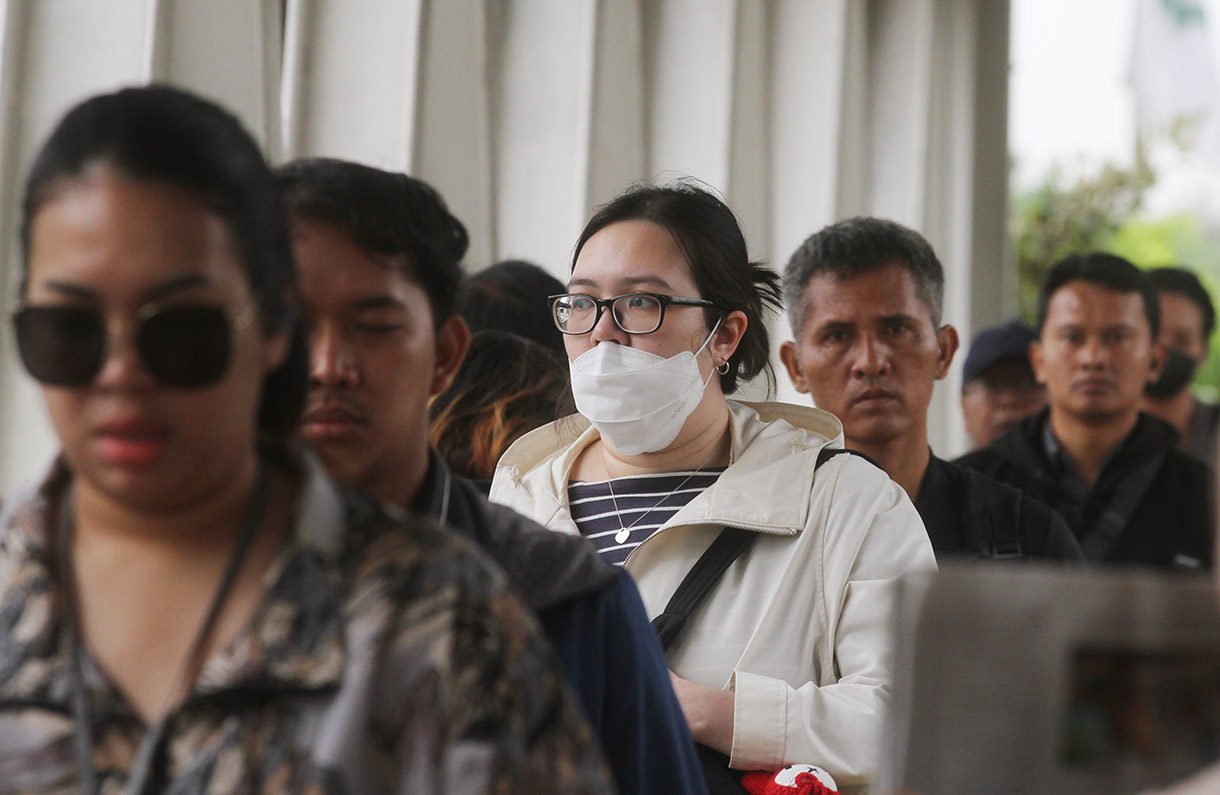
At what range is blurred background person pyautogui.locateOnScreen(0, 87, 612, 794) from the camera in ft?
3.45

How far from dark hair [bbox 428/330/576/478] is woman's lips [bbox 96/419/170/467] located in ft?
5.51

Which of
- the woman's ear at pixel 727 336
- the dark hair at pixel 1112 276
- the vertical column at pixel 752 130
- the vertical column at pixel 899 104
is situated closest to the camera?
the woman's ear at pixel 727 336

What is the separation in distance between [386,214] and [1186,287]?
4492mm

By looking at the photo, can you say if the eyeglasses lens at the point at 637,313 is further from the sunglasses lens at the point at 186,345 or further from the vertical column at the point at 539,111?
the vertical column at the point at 539,111

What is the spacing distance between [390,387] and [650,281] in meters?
1.04

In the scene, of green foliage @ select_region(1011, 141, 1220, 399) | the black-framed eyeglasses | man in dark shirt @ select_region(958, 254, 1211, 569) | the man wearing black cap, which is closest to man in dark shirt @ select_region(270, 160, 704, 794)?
the black-framed eyeglasses

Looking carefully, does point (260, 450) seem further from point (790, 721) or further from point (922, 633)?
point (790, 721)

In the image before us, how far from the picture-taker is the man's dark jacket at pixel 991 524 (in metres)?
2.97

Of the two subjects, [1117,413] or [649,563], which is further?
[1117,413]

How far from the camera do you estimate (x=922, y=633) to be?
1043 mm

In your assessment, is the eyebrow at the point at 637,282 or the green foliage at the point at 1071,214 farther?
the green foliage at the point at 1071,214

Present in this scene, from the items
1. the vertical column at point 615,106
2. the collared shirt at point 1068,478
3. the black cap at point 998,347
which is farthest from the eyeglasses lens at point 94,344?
the black cap at point 998,347

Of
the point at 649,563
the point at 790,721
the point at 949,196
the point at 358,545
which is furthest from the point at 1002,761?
the point at 949,196

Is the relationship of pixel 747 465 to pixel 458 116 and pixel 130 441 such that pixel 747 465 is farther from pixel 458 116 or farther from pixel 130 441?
pixel 458 116
